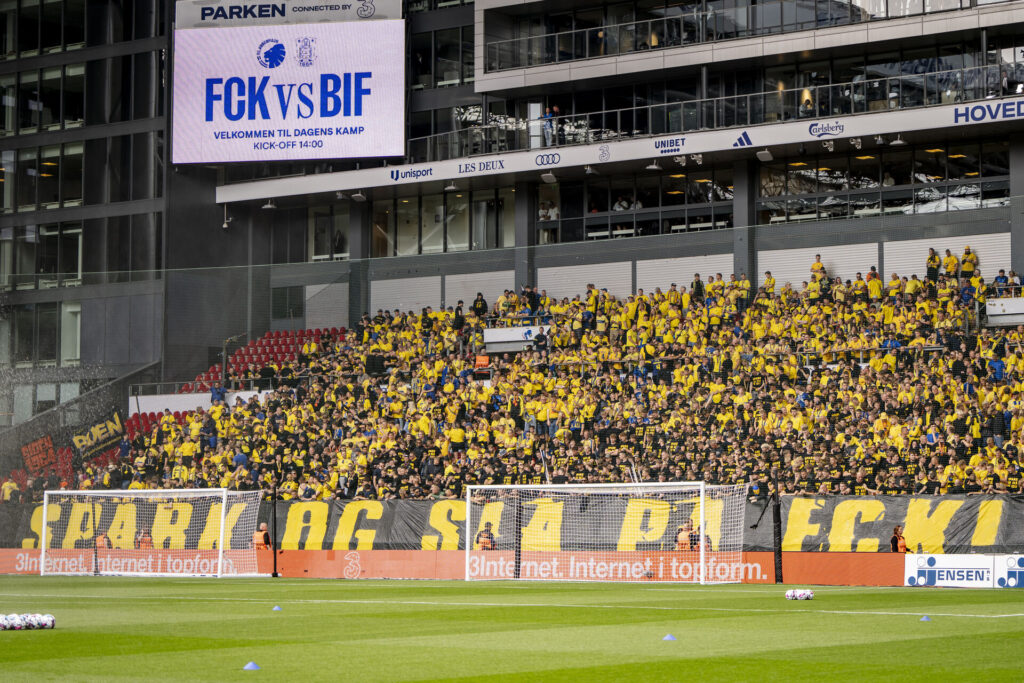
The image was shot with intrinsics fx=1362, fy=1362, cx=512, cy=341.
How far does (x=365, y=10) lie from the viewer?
5597cm

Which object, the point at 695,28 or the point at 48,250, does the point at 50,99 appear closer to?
the point at 48,250

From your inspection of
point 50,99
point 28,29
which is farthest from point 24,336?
point 28,29

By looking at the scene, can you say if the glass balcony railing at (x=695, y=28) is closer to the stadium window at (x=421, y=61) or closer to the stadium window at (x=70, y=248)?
the stadium window at (x=421, y=61)

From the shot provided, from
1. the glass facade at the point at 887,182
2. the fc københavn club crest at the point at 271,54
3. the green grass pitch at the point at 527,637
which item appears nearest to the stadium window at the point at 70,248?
the fc københavn club crest at the point at 271,54

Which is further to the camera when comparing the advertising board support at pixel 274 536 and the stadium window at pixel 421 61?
the stadium window at pixel 421 61

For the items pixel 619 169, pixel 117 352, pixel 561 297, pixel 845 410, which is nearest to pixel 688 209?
pixel 619 169

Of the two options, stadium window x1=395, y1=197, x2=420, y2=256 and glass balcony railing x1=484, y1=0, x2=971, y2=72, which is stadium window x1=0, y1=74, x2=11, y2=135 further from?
glass balcony railing x1=484, y1=0, x2=971, y2=72

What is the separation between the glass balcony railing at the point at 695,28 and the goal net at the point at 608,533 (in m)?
23.5

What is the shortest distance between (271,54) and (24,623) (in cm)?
4334

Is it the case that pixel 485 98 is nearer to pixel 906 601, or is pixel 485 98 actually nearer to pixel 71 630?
pixel 906 601

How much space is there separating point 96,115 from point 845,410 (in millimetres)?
39109

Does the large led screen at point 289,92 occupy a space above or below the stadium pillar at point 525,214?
above

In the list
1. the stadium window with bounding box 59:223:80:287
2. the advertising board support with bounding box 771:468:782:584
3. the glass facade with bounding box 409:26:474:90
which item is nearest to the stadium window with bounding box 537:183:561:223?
the glass facade with bounding box 409:26:474:90

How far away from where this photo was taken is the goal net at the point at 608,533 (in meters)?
29.4
